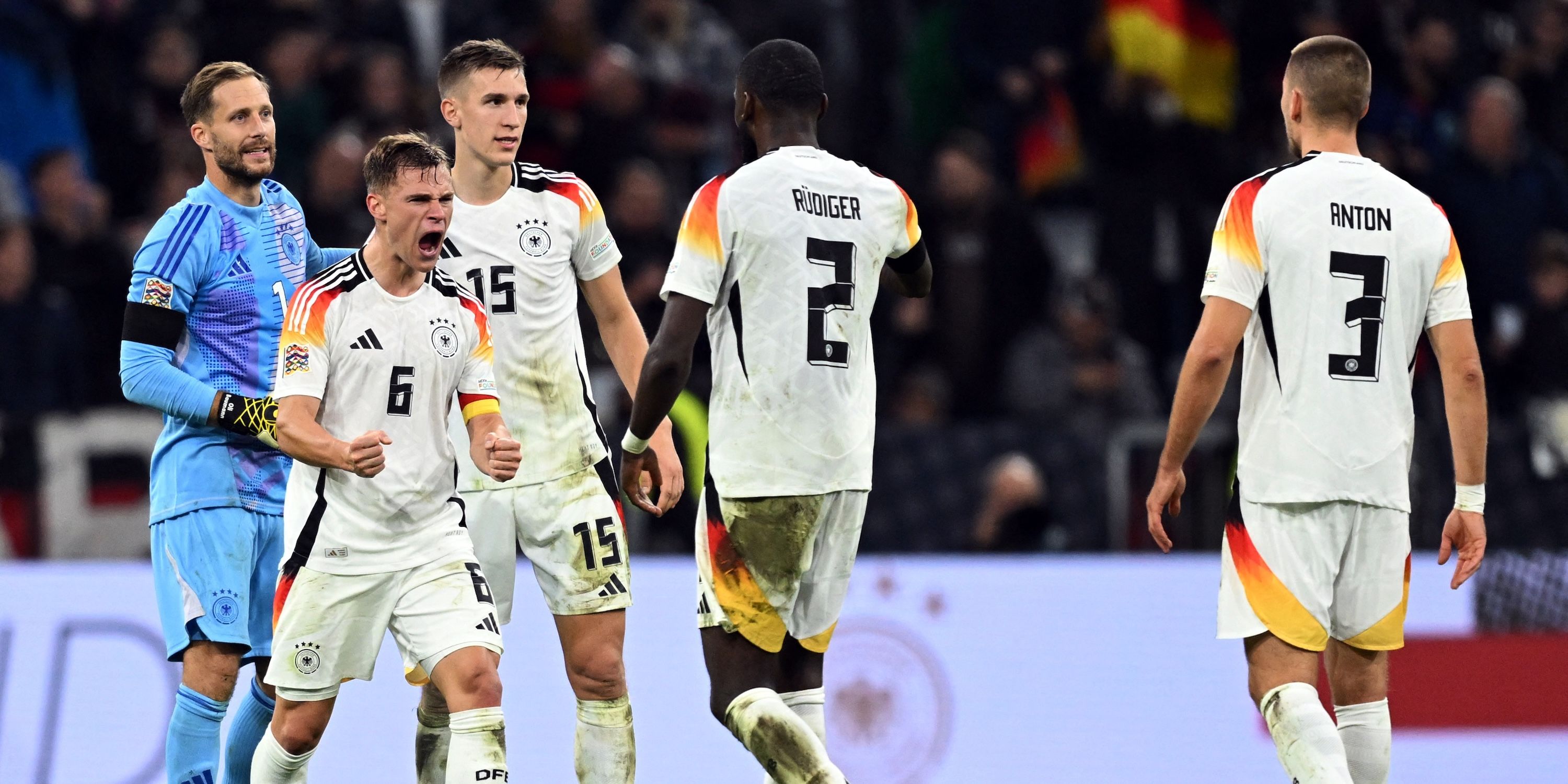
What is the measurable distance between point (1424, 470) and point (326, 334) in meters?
6.36

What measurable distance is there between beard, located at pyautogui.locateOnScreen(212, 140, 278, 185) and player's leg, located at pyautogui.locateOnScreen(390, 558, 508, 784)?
1579 millimetres

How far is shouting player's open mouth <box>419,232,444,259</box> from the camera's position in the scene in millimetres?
5711

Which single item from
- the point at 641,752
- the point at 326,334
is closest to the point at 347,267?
the point at 326,334

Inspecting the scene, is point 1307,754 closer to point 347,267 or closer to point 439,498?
point 439,498

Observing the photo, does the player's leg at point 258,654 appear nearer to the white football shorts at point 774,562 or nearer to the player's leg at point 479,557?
the player's leg at point 479,557

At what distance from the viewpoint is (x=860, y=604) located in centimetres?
921

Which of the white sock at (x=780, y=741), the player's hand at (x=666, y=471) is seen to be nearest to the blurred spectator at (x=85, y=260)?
the player's hand at (x=666, y=471)

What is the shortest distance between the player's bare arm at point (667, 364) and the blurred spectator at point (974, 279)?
5692 mm

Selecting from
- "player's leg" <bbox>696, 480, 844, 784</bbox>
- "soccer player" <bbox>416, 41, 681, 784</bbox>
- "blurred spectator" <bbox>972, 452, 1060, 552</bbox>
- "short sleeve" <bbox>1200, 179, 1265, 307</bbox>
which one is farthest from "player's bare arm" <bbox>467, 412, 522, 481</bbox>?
"blurred spectator" <bbox>972, 452, 1060, 552</bbox>

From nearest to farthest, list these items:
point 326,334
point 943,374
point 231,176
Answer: point 326,334 < point 231,176 < point 943,374

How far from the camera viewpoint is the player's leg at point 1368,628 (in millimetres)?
5891

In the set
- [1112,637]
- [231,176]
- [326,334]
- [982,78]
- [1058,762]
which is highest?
[982,78]

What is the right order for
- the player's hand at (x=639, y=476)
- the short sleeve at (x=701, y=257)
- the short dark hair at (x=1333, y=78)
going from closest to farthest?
1. the short sleeve at (x=701, y=257)
2. the short dark hair at (x=1333, y=78)
3. the player's hand at (x=639, y=476)

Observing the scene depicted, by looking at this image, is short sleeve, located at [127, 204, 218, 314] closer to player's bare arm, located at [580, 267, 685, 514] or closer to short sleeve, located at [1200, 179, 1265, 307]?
player's bare arm, located at [580, 267, 685, 514]
